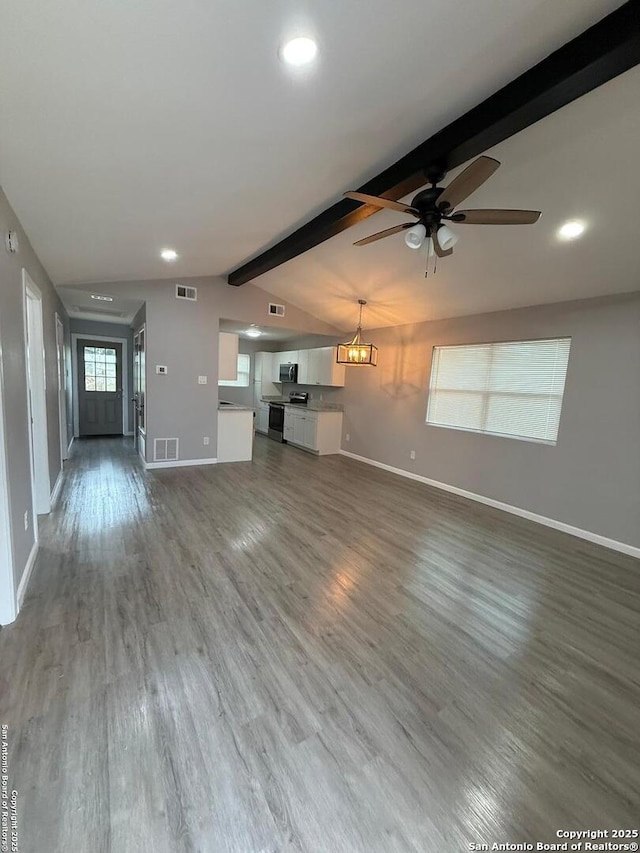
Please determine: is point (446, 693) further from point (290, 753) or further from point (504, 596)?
point (504, 596)

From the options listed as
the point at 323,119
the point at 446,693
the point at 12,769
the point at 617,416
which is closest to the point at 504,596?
the point at 446,693

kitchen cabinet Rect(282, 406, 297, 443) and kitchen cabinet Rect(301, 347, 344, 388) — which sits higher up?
kitchen cabinet Rect(301, 347, 344, 388)

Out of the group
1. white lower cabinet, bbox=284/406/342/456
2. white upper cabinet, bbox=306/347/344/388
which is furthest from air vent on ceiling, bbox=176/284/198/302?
white lower cabinet, bbox=284/406/342/456

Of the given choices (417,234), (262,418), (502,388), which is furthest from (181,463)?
(502,388)

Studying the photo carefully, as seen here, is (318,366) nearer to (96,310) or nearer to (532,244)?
(96,310)

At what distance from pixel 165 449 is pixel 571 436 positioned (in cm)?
541

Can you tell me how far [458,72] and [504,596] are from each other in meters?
3.24

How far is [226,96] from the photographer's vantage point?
5.37 ft

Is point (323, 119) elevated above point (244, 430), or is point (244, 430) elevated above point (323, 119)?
point (323, 119)

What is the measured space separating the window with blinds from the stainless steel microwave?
132 inches

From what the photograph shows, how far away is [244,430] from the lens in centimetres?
617

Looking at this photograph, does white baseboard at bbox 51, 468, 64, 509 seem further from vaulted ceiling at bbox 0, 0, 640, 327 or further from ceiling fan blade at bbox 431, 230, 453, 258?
ceiling fan blade at bbox 431, 230, 453, 258

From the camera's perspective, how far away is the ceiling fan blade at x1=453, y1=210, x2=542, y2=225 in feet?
6.79

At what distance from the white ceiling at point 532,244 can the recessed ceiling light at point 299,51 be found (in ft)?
4.97
